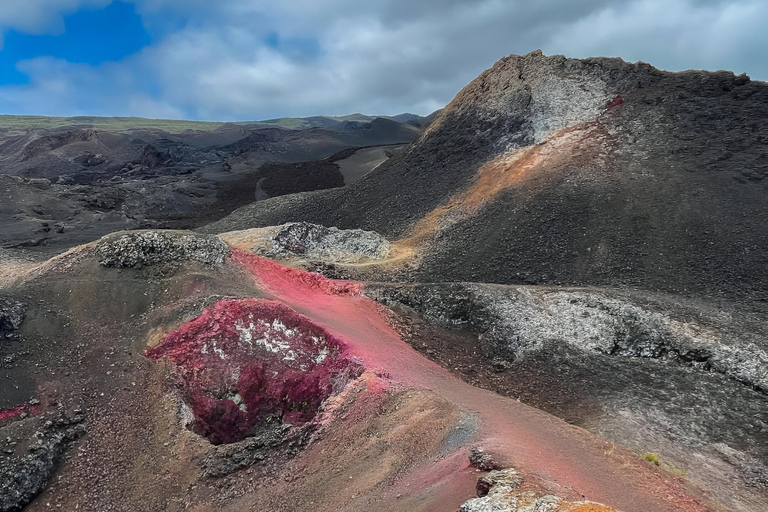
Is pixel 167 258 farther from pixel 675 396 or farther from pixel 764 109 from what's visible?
pixel 764 109

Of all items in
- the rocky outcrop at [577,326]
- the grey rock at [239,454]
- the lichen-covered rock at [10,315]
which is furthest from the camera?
the rocky outcrop at [577,326]

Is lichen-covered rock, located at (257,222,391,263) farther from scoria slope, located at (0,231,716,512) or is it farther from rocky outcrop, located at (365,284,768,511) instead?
scoria slope, located at (0,231,716,512)

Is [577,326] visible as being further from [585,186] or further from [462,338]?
[585,186]

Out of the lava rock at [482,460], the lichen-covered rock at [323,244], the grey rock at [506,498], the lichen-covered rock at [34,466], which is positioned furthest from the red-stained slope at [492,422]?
the lichen-covered rock at [34,466]

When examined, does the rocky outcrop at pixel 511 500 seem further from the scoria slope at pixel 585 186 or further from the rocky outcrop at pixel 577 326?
the scoria slope at pixel 585 186

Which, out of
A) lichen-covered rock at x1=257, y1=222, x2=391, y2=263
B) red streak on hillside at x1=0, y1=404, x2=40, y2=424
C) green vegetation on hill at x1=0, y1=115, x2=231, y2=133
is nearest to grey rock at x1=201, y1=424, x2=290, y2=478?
red streak on hillside at x1=0, y1=404, x2=40, y2=424

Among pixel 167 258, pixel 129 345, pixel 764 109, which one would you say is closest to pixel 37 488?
pixel 129 345
